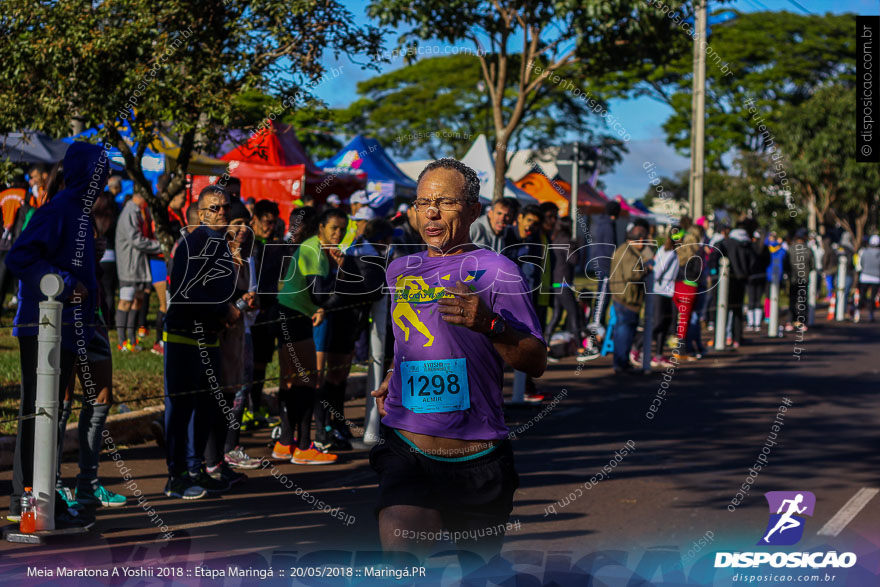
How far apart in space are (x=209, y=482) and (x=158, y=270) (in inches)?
203

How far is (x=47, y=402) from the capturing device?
5277mm

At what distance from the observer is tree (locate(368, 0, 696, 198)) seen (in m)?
13.2

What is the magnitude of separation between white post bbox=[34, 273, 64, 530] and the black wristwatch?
280cm

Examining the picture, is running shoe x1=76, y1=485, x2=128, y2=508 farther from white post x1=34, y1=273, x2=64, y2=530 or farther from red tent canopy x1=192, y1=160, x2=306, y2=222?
red tent canopy x1=192, y1=160, x2=306, y2=222

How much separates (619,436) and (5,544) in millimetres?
4987

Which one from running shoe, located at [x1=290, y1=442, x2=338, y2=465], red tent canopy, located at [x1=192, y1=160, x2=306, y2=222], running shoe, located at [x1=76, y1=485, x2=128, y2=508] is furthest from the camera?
red tent canopy, located at [x1=192, y1=160, x2=306, y2=222]

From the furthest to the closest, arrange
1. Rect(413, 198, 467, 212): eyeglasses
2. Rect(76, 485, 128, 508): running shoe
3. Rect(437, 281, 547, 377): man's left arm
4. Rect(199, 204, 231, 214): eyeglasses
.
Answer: Rect(199, 204, 231, 214): eyeglasses < Rect(76, 485, 128, 508): running shoe < Rect(413, 198, 467, 212): eyeglasses < Rect(437, 281, 547, 377): man's left arm

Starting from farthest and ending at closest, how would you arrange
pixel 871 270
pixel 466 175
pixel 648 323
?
1. pixel 871 270
2. pixel 648 323
3. pixel 466 175

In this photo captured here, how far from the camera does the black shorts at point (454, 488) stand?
132 inches

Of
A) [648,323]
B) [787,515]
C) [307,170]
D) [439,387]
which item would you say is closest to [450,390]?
[439,387]

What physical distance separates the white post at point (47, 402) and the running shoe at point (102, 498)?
579mm

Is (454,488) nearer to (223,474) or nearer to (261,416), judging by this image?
Answer: (223,474)

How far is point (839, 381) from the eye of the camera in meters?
12.4

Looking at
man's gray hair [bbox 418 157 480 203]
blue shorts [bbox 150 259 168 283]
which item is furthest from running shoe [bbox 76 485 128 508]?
blue shorts [bbox 150 259 168 283]
